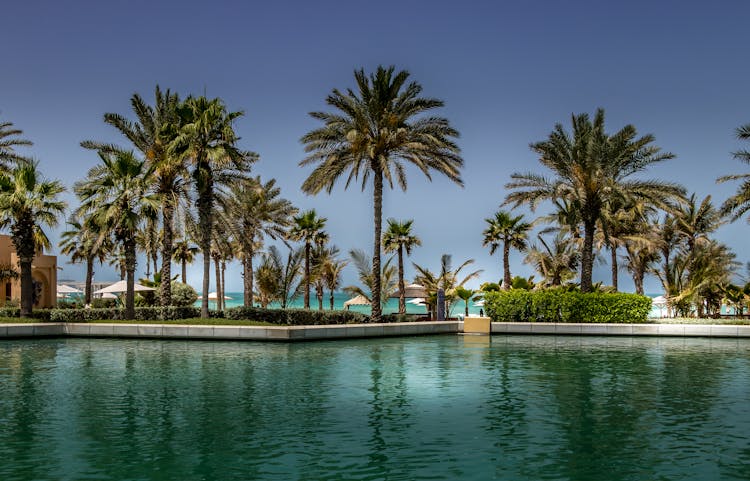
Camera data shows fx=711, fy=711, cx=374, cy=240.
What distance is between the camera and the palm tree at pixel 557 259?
175ft

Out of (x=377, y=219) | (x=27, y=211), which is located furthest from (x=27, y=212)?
(x=377, y=219)

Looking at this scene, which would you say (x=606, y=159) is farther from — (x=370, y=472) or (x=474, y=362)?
(x=370, y=472)

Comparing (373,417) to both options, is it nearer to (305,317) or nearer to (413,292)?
(305,317)

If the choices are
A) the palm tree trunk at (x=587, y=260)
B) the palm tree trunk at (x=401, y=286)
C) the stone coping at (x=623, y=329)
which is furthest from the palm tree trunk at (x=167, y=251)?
the palm tree trunk at (x=587, y=260)

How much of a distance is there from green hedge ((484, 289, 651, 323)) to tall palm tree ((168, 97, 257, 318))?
15.9m

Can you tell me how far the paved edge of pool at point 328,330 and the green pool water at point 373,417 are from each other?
211 inches

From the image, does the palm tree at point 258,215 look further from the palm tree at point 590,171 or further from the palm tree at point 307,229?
the palm tree at point 590,171

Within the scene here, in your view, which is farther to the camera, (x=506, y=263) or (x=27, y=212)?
(x=506, y=263)

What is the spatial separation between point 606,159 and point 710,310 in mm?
19930

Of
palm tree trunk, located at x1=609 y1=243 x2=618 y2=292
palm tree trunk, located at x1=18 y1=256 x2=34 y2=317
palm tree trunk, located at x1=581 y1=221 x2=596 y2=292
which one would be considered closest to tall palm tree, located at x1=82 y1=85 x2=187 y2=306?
palm tree trunk, located at x1=18 y1=256 x2=34 y2=317

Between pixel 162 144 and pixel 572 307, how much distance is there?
23414 millimetres

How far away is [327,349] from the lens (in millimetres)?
27078

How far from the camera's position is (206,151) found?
37.1 meters

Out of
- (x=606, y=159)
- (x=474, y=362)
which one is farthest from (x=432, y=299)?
(x=474, y=362)
